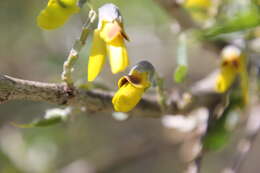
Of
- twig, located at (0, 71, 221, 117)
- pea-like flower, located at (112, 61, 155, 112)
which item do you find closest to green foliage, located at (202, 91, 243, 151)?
twig, located at (0, 71, 221, 117)

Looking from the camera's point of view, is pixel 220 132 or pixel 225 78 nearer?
pixel 225 78

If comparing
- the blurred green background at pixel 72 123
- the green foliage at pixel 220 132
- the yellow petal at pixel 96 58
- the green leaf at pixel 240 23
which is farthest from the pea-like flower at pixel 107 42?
the blurred green background at pixel 72 123

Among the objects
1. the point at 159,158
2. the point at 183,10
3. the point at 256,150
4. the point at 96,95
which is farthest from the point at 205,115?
the point at 256,150

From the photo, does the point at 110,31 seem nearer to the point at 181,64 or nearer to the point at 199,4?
the point at 181,64

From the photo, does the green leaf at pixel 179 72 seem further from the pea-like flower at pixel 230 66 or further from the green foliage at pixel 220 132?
the green foliage at pixel 220 132

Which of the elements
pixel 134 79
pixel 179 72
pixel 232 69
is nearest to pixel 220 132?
pixel 232 69

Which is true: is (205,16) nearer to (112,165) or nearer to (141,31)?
(141,31)
